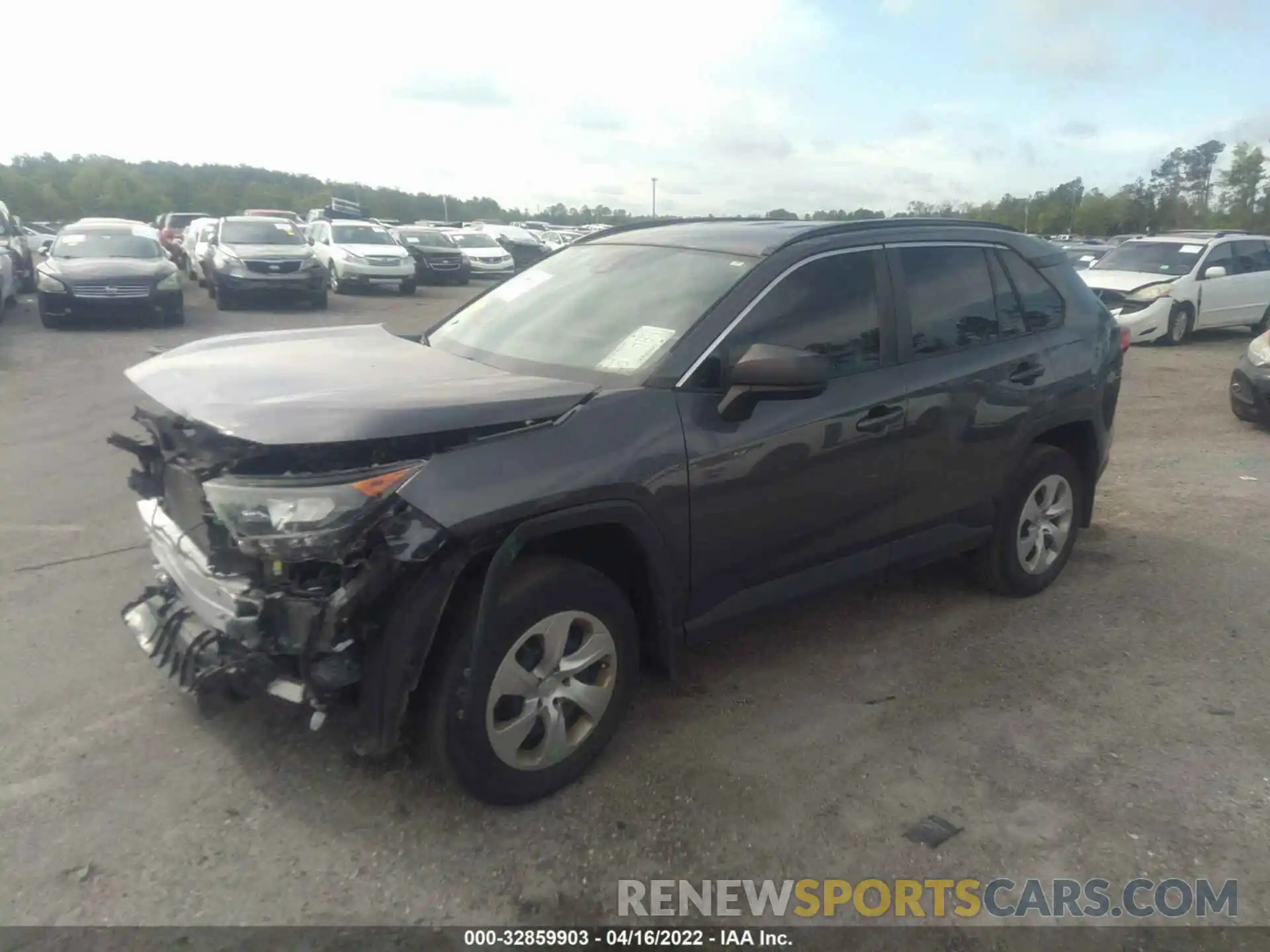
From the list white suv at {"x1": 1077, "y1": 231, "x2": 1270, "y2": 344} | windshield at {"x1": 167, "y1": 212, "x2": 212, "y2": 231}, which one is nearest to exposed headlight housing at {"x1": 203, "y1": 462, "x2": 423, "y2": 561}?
white suv at {"x1": 1077, "y1": 231, "x2": 1270, "y2": 344}

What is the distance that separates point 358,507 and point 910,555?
261cm

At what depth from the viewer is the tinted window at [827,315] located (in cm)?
367

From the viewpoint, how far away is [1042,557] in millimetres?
5051

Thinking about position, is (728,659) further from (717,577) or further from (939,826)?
(939,826)

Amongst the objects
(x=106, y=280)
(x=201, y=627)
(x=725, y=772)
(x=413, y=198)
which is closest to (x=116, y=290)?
(x=106, y=280)

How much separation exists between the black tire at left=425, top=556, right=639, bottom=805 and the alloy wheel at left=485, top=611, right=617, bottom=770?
0.02 meters

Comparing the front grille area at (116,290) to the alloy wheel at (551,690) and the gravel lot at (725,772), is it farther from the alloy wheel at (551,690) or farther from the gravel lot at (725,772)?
the alloy wheel at (551,690)

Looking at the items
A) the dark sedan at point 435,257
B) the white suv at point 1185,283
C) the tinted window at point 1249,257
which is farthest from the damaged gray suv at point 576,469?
the dark sedan at point 435,257

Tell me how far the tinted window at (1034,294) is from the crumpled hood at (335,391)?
2584 mm

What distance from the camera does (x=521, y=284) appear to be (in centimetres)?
→ 456

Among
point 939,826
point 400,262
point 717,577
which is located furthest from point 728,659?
point 400,262

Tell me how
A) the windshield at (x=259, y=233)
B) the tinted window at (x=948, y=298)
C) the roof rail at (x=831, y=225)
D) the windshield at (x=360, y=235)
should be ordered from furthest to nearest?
the windshield at (x=360, y=235)
the windshield at (x=259, y=233)
the tinted window at (x=948, y=298)
the roof rail at (x=831, y=225)

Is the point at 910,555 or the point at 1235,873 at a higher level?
the point at 910,555

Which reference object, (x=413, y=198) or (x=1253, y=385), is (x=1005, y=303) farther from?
(x=413, y=198)
